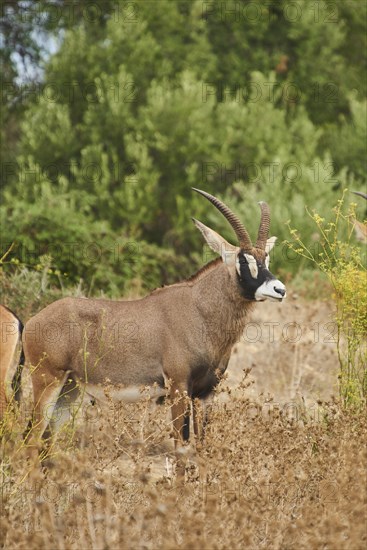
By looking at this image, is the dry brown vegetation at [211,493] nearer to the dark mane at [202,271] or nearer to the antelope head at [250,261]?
the antelope head at [250,261]

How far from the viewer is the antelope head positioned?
7.34 meters

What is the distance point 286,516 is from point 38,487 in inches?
53.7

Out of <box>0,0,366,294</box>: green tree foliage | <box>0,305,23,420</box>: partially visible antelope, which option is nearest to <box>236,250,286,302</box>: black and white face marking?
<box>0,305,23,420</box>: partially visible antelope

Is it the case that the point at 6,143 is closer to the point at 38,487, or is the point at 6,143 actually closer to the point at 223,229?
the point at 223,229

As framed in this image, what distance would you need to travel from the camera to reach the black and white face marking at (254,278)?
733 cm

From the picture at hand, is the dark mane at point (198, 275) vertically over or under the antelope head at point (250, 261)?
under

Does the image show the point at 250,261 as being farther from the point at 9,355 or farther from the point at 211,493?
the point at 211,493

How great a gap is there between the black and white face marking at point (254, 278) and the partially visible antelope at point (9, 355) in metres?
1.79

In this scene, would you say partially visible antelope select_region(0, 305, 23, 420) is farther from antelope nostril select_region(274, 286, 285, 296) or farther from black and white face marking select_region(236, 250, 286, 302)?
antelope nostril select_region(274, 286, 285, 296)

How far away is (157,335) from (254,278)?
0.88 meters

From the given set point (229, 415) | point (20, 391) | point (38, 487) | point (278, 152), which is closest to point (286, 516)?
point (229, 415)

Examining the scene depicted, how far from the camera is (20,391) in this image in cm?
714

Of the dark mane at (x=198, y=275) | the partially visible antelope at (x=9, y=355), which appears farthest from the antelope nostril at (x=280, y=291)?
the partially visible antelope at (x=9, y=355)

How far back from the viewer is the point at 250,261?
294 inches
